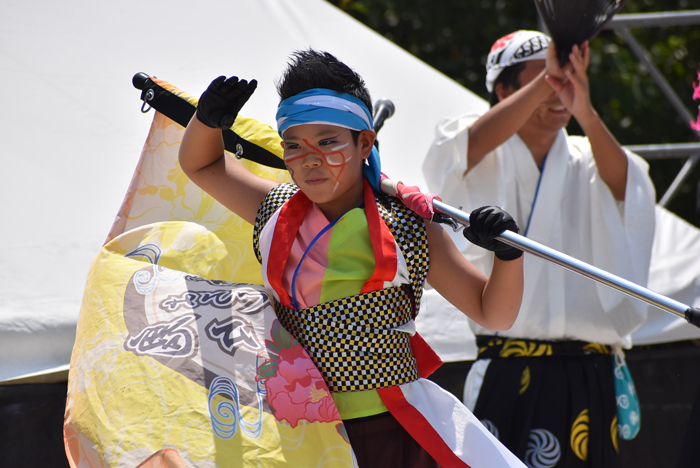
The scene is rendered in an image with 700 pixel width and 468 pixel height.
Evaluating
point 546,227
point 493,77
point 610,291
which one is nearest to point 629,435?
point 610,291

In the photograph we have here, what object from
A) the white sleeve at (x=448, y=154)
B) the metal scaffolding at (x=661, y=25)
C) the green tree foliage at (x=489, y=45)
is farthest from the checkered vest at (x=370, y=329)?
the green tree foliage at (x=489, y=45)

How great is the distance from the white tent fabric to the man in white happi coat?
1.90ft

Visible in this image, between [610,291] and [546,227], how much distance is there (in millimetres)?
223

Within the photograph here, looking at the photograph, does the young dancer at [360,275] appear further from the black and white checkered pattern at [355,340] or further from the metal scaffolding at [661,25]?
the metal scaffolding at [661,25]

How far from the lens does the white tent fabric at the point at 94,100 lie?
5.58ft

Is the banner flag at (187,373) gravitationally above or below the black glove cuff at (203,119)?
below

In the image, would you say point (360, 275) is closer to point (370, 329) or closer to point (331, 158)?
point (370, 329)

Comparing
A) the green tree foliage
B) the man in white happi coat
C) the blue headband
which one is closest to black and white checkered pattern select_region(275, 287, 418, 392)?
the blue headband

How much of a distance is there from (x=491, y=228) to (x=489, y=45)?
490 centimetres

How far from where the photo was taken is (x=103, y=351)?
1191 millimetres

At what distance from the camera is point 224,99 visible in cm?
119

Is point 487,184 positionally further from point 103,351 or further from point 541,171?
point 103,351

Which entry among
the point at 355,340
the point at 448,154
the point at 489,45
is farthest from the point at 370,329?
the point at 489,45

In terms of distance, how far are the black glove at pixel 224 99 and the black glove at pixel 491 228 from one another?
0.43 metres
